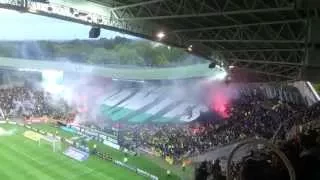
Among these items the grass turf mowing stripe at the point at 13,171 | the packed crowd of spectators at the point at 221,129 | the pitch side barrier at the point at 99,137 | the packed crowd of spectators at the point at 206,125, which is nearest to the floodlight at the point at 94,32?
the packed crowd of spectators at the point at 206,125

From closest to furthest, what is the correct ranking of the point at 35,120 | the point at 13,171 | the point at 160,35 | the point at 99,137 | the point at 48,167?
the point at 160,35, the point at 13,171, the point at 48,167, the point at 99,137, the point at 35,120

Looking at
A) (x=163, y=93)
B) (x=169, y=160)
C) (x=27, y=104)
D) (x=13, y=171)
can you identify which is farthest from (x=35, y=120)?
(x=169, y=160)

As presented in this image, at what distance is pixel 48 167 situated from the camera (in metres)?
30.8

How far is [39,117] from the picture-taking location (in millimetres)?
49031

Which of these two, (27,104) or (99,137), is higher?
(27,104)

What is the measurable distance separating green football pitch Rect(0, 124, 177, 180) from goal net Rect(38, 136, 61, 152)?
382 millimetres

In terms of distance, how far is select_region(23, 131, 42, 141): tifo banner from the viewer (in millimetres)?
39009

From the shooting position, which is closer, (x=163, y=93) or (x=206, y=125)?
(x=206, y=125)

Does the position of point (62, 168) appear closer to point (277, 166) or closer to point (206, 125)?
point (206, 125)

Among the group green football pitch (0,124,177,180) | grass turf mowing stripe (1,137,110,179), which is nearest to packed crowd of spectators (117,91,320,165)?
green football pitch (0,124,177,180)

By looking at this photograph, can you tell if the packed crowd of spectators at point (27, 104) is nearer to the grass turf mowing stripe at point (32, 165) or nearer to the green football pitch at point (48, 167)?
the green football pitch at point (48, 167)

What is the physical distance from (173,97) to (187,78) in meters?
3.08

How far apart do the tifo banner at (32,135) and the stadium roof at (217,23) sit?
19285 mm

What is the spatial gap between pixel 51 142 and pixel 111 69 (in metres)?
27.4
